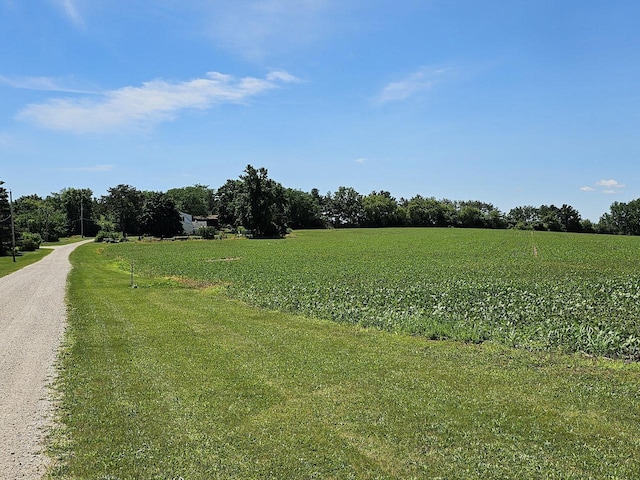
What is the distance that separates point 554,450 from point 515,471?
2.65 feet

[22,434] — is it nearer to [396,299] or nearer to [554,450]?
[554,450]

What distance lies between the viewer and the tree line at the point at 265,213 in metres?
80.8

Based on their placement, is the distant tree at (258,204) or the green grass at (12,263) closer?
the green grass at (12,263)

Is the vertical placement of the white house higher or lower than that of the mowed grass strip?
higher

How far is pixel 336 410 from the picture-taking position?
20.9 feet

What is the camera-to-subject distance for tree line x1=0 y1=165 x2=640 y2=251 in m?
80.8

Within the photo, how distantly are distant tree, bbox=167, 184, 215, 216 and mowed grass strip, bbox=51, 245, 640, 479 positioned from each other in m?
127

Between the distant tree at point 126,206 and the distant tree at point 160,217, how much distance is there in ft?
47.7

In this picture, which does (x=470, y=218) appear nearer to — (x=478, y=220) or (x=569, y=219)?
(x=478, y=220)

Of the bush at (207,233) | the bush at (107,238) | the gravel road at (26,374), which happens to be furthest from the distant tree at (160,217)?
the gravel road at (26,374)

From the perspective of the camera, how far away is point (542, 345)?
32.6 ft

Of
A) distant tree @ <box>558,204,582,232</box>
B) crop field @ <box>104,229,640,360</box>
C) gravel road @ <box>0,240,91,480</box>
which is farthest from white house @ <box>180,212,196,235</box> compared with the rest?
distant tree @ <box>558,204,582,232</box>

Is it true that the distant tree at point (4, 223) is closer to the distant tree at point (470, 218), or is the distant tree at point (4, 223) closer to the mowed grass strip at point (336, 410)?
the mowed grass strip at point (336, 410)

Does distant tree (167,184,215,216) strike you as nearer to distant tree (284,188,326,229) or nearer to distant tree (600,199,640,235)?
distant tree (284,188,326,229)
